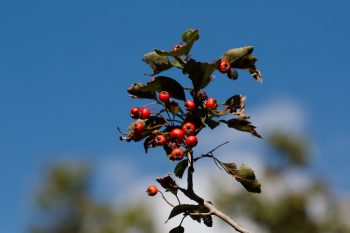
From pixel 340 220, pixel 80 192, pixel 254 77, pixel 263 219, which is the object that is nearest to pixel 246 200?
pixel 263 219

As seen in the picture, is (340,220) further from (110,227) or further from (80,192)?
(80,192)

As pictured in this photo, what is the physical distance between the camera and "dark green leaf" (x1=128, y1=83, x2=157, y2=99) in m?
3.04

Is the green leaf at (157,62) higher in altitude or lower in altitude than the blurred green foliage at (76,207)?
lower

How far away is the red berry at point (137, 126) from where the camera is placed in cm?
293

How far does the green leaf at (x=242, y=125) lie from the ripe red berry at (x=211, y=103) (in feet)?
0.54

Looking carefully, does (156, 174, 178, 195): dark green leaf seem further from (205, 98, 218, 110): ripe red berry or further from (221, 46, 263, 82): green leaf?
(221, 46, 263, 82): green leaf

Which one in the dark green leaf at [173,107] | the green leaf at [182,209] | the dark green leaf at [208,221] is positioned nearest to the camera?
the green leaf at [182,209]

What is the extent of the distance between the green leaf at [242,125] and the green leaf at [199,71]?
0.24m

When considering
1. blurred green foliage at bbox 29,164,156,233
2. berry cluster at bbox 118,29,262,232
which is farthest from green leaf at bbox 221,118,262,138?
blurred green foliage at bbox 29,164,156,233

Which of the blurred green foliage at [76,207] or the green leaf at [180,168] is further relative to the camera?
the blurred green foliage at [76,207]

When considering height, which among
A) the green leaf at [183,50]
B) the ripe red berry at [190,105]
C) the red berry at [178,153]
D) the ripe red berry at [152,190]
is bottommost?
the ripe red berry at [152,190]

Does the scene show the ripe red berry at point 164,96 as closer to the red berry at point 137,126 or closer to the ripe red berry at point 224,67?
the red berry at point 137,126

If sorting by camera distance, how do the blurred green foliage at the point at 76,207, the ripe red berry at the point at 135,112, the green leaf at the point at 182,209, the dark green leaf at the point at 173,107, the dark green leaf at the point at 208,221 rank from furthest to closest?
the blurred green foliage at the point at 76,207, the ripe red berry at the point at 135,112, the dark green leaf at the point at 173,107, the dark green leaf at the point at 208,221, the green leaf at the point at 182,209

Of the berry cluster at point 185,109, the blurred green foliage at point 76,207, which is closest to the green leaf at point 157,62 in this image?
the berry cluster at point 185,109
